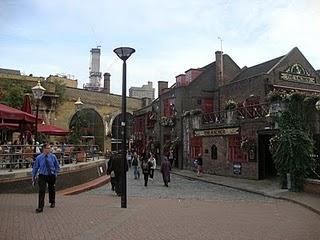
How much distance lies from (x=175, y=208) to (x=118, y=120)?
42642 millimetres

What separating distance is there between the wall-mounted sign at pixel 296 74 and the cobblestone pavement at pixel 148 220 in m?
17.6

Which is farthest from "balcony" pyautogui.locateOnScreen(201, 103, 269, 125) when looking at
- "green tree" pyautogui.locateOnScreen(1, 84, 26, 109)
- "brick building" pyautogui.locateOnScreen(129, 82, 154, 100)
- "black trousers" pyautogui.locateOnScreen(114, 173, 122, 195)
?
"brick building" pyautogui.locateOnScreen(129, 82, 154, 100)

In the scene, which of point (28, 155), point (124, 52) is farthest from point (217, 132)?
point (124, 52)

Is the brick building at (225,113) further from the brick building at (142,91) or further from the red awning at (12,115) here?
the brick building at (142,91)

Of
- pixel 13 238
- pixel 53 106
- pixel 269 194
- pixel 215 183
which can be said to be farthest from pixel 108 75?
pixel 13 238

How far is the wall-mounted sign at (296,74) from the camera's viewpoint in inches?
1182

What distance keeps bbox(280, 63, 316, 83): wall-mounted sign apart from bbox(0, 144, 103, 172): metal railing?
14.5 m

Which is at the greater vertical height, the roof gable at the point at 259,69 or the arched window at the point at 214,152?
the roof gable at the point at 259,69

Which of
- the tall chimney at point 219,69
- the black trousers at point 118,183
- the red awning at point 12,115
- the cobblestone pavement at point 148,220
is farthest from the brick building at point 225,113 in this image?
the red awning at point 12,115

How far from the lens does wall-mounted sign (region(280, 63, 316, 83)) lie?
30.0 meters

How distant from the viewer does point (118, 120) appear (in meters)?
54.7

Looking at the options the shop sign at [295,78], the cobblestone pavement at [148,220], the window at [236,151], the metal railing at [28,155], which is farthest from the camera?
the shop sign at [295,78]

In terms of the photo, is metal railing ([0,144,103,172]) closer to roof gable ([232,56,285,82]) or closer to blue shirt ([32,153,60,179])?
blue shirt ([32,153,60,179])

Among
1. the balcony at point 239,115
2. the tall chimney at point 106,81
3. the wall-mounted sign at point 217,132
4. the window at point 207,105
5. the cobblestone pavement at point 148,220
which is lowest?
the cobblestone pavement at point 148,220
